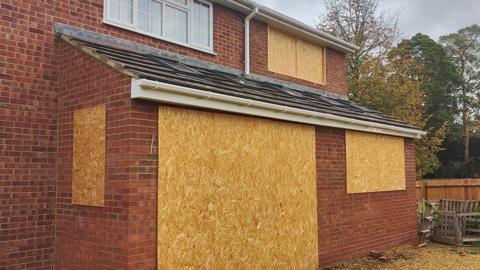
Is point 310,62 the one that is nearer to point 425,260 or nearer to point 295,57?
point 295,57

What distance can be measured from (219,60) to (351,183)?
160 inches

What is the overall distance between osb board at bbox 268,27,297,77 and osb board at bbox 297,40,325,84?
12.0 inches

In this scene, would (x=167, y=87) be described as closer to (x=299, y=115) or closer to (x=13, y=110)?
(x=13, y=110)

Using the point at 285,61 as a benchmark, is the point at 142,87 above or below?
below

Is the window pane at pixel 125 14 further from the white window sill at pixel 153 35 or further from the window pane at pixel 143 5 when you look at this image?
the window pane at pixel 143 5

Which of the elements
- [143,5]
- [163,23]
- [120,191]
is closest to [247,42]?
[163,23]

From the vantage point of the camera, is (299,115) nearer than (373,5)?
Yes

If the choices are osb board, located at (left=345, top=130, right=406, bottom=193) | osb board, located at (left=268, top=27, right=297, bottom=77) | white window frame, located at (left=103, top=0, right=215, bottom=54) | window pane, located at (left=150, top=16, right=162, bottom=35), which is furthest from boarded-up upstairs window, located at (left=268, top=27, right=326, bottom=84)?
window pane, located at (left=150, top=16, right=162, bottom=35)

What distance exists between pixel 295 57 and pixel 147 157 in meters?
8.31

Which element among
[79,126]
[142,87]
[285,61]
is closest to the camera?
[142,87]

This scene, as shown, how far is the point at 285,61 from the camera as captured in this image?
12.8m

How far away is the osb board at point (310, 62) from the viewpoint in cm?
1343

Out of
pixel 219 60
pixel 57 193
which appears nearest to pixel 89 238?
pixel 57 193

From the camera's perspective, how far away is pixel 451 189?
63.0ft
